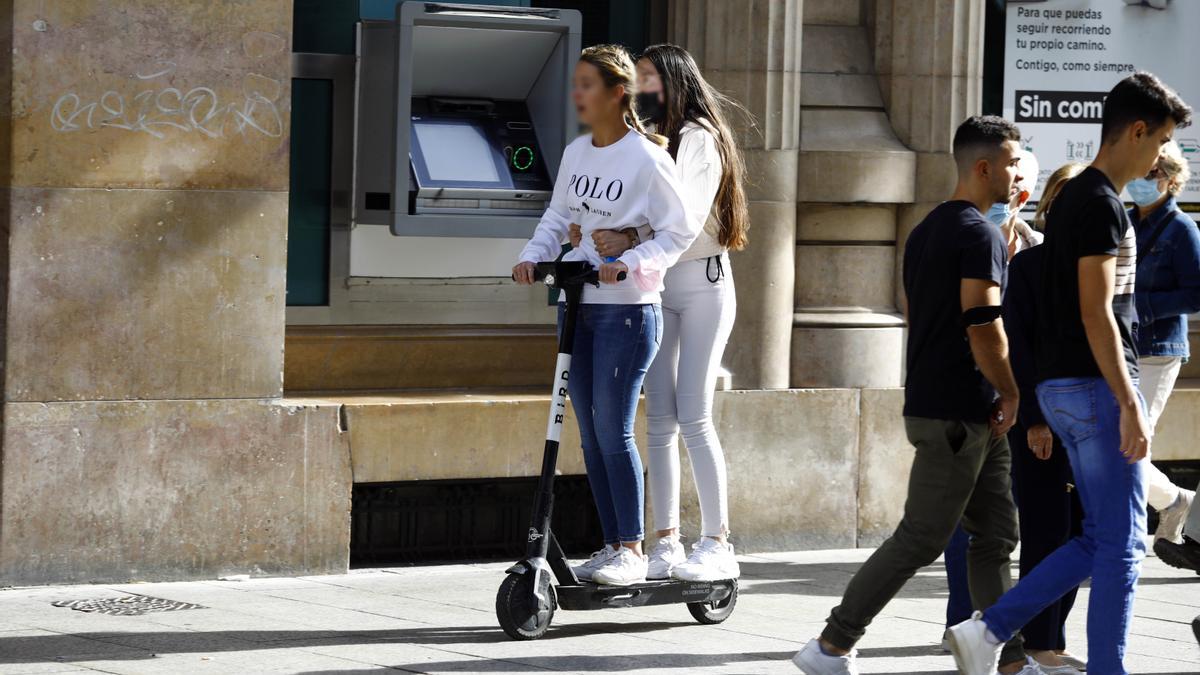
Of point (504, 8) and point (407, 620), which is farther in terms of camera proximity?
point (504, 8)

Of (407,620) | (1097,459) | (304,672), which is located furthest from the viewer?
(407,620)

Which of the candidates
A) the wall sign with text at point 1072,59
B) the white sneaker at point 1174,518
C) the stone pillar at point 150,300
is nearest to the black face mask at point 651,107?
the stone pillar at point 150,300

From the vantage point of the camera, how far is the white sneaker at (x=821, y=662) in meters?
5.03

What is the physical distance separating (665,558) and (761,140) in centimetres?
251

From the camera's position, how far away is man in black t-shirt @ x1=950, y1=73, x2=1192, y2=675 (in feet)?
15.5

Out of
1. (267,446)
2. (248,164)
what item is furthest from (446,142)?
(267,446)

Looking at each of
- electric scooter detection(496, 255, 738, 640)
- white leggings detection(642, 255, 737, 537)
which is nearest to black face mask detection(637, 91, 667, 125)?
white leggings detection(642, 255, 737, 537)

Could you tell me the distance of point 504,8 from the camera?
7.38m

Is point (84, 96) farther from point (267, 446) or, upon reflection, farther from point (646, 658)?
point (646, 658)

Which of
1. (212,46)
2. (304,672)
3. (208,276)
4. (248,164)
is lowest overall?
(304,672)

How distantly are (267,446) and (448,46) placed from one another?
1.77 meters

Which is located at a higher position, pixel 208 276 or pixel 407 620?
pixel 208 276

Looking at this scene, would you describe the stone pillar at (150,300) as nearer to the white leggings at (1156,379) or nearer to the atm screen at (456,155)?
the atm screen at (456,155)

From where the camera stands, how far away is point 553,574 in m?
5.86
